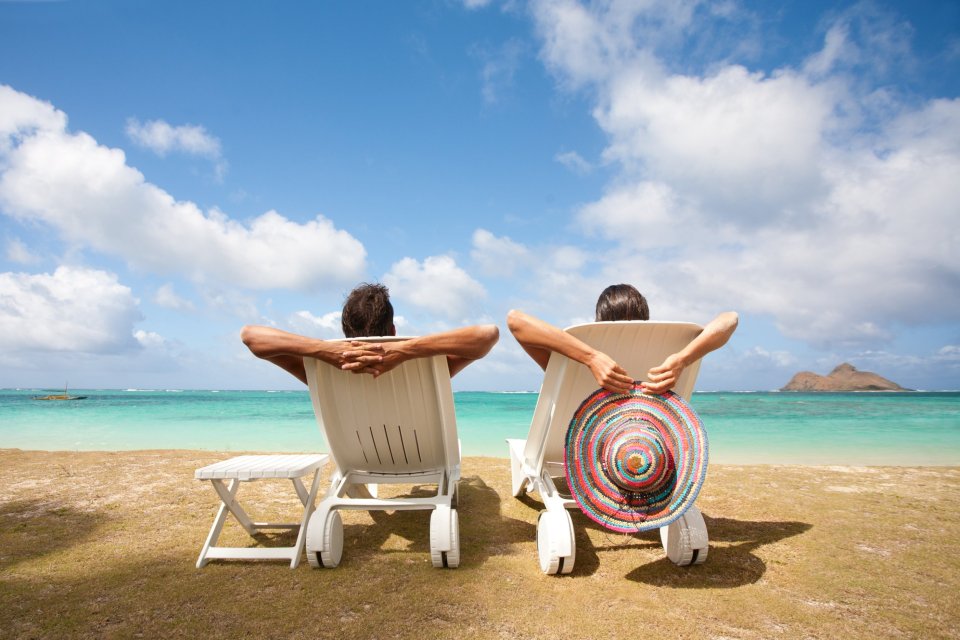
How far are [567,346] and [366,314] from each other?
133 centimetres

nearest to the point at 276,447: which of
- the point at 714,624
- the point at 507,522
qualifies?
the point at 507,522

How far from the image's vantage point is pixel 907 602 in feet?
7.43

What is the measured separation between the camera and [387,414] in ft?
9.67

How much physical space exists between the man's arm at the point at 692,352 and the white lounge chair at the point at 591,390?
0.08m

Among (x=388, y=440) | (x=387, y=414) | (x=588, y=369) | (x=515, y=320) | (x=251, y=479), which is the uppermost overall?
(x=515, y=320)

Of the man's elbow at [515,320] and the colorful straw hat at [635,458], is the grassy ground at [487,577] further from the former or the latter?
the man's elbow at [515,320]

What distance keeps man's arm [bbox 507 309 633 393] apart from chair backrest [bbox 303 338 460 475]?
0.49m

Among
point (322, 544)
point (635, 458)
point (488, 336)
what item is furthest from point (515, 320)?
point (322, 544)

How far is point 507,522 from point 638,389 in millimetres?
1814

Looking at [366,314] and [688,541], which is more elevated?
[366,314]

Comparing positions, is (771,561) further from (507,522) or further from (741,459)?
(741,459)

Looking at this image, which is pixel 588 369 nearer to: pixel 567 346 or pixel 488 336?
pixel 567 346

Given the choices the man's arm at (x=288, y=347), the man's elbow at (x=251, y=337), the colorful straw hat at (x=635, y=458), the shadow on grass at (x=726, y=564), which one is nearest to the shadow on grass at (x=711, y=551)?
the shadow on grass at (x=726, y=564)

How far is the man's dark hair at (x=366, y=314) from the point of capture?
3.05 metres
